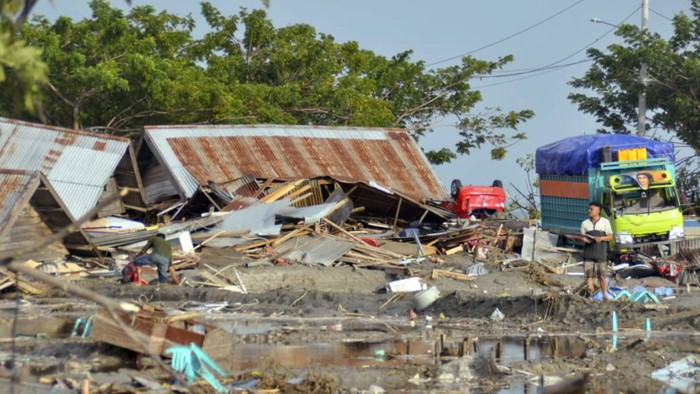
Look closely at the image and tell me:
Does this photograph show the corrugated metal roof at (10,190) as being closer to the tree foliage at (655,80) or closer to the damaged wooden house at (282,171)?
the damaged wooden house at (282,171)

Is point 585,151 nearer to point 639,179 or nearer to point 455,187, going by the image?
A: point 639,179

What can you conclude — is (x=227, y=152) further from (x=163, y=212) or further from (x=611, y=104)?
(x=611, y=104)

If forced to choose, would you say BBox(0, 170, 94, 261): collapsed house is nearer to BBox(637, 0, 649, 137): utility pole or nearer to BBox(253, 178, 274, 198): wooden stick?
BBox(253, 178, 274, 198): wooden stick

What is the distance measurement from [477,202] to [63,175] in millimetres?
10563

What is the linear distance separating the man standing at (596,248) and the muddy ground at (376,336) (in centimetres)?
72

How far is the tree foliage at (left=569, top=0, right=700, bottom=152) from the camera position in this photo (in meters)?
36.4

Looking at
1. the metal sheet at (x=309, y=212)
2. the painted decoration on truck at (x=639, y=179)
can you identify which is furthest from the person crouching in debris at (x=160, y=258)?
the painted decoration on truck at (x=639, y=179)

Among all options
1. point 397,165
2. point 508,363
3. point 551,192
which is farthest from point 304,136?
point 508,363

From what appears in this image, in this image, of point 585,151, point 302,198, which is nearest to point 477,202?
point 585,151

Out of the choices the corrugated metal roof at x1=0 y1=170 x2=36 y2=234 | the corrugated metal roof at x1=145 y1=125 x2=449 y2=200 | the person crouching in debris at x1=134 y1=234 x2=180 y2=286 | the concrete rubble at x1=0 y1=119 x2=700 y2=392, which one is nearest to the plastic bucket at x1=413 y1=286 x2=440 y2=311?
the concrete rubble at x1=0 y1=119 x2=700 y2=392

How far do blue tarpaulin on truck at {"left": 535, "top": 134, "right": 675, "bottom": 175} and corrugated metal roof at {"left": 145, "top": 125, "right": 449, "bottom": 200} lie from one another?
429cm

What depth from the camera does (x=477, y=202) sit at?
30453 millimetres

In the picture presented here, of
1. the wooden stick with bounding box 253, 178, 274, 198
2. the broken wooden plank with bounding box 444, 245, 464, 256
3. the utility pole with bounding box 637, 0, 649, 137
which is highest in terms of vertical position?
the utility pole with bounding box 637, 0, 649, 137

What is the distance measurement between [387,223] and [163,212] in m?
5.73
